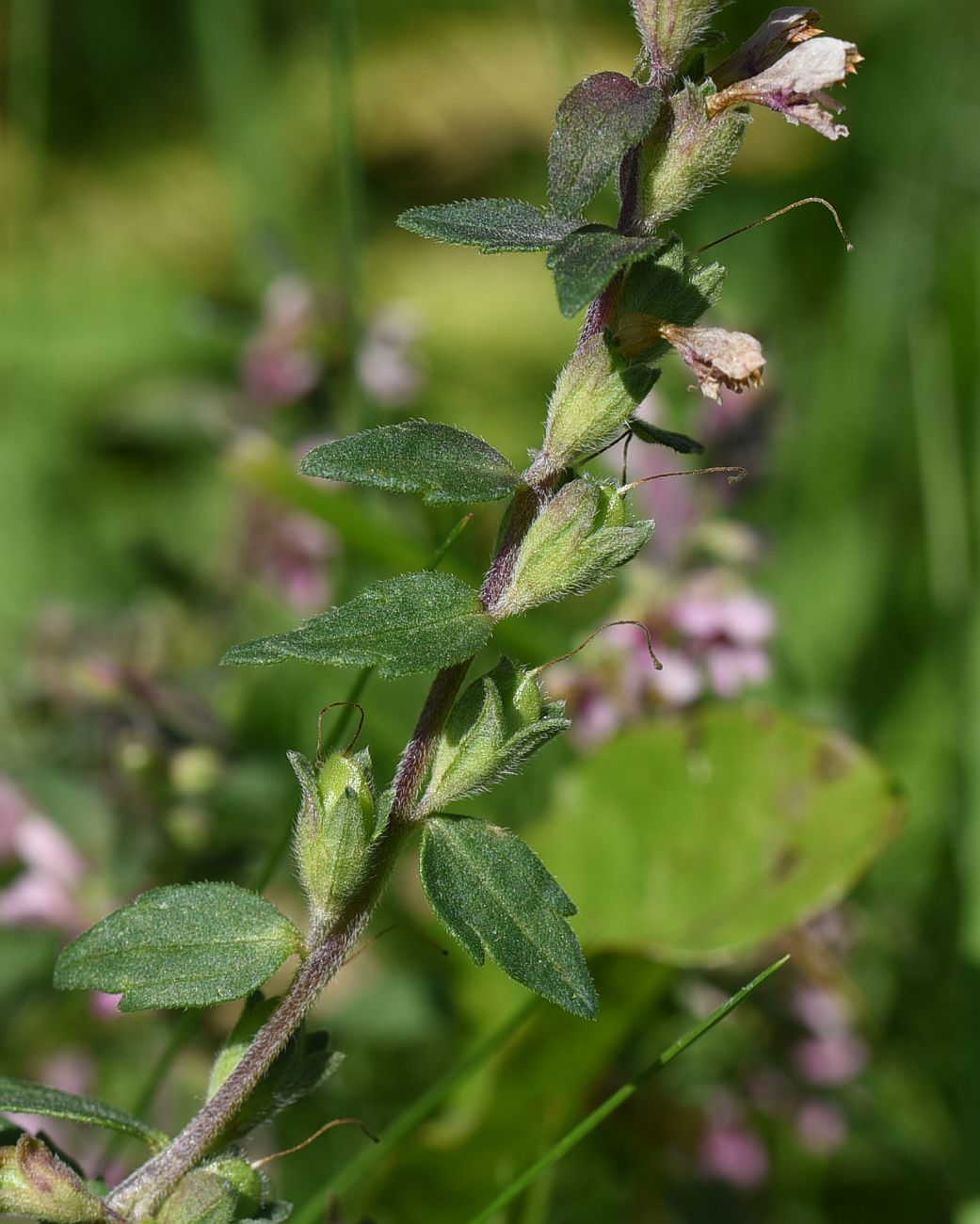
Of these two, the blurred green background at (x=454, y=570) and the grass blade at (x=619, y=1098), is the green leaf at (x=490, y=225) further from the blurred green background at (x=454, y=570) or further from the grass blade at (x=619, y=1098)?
the blurred green background at (x=454, y=570)

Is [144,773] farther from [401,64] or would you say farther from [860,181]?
[401,64]

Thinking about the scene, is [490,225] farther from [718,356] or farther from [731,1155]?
[731,1155]

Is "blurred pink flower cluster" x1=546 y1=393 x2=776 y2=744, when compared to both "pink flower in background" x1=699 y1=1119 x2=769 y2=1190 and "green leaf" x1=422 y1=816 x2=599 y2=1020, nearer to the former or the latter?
"pink flower in background" x1=699 y1=1119 x2=769 y2=1190

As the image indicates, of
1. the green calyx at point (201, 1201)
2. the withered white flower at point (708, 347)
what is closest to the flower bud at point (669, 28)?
the withered white flower at point (708, 347)

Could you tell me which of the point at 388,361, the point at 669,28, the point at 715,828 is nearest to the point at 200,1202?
the point at 669,28

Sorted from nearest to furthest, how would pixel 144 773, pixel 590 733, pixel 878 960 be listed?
pixel 144 773 < pixel 590 733 < pixel 878 960

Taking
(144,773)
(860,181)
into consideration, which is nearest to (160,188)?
(860,181)
